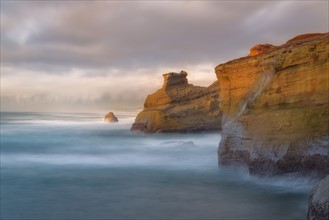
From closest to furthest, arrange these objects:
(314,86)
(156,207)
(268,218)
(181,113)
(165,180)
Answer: (268,218) → (156,207) → (314,86) → (165,180) → (181,113)

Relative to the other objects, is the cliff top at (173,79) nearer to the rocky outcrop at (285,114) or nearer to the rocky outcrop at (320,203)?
the rocky outcrop at (285,114)

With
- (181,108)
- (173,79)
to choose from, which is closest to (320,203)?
(181,108)

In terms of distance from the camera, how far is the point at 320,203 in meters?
6.57

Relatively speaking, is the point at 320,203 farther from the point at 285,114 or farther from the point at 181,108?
the point at 181,108

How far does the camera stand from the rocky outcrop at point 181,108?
47156 millimetres

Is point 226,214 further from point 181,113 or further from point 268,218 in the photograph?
point 181,113

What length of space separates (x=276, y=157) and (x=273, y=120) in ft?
4.69

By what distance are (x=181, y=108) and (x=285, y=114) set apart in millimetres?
32890

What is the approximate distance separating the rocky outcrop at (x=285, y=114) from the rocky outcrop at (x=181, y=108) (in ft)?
96.3

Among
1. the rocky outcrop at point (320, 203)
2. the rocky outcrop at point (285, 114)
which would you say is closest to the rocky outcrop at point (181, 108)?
the rocky outcrop at point (285, 114)

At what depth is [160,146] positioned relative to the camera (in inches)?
1321

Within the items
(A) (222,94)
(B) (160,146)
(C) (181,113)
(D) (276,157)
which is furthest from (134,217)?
(C) (181,113)

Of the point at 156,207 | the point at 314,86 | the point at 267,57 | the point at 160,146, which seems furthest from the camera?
the point at 160,146

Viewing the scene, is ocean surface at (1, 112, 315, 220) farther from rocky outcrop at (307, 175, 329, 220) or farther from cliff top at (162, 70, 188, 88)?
cliff top at (162, 70, 188, 88)
